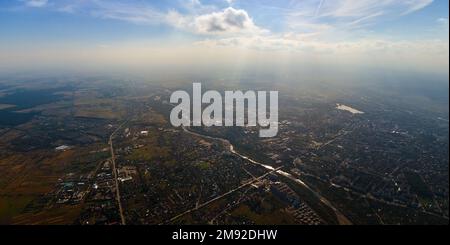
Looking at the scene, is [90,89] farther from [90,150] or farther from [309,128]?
[309,128]

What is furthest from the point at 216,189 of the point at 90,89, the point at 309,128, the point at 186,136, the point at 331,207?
the point at 90,89

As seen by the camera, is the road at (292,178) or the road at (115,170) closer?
the road at (115,170)

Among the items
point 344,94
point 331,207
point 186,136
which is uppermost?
point 344,94

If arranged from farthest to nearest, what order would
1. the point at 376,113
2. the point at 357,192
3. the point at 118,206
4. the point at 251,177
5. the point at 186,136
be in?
the point at 376,113
the point at 186,136
the point at 251,177
the point at 357,192
the point at 118,206

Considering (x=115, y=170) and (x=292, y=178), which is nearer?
(x=292, y=178)

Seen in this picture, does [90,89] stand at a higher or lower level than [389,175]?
higher

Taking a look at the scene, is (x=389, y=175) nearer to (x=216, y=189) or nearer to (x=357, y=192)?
(x=357, y=192)

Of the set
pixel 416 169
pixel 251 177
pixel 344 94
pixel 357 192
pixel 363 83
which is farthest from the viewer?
pixel 363 83

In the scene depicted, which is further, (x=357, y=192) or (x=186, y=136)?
(x=186, y=136)

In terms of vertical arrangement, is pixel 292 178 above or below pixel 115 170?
below

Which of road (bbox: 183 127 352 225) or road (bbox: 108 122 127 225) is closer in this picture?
road (bbox: 108 122 127 225)
